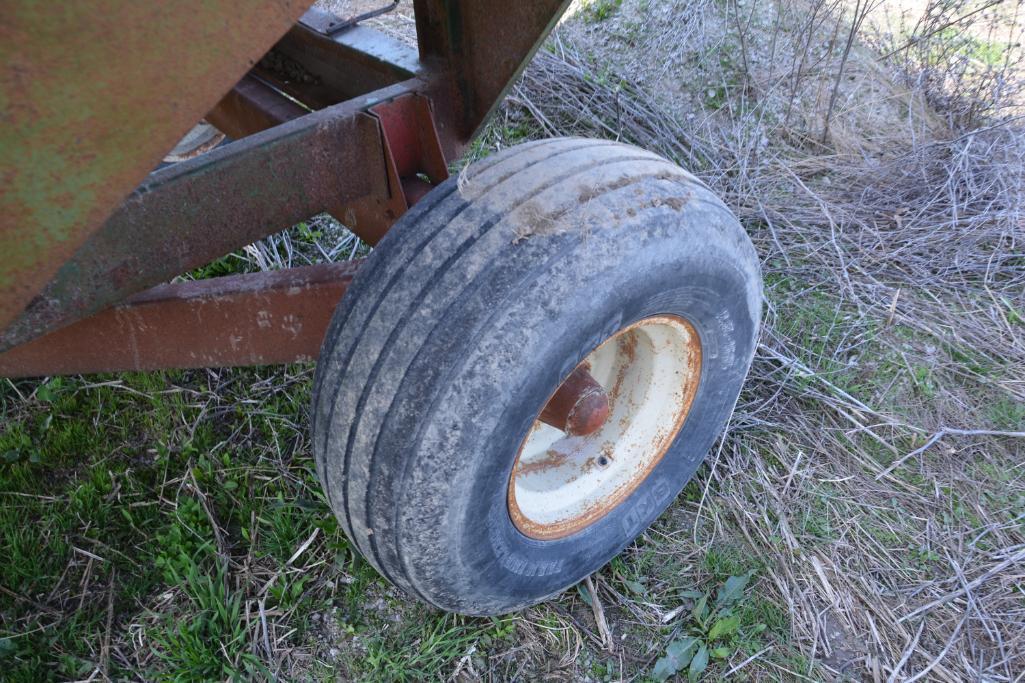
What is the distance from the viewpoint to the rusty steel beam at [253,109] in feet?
7.74

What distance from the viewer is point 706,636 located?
2160 millimetres

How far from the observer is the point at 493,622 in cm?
215

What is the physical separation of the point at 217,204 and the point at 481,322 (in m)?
0.68

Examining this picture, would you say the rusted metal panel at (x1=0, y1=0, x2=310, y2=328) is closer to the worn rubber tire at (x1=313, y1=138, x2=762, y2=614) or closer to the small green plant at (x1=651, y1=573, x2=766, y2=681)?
the worn rubber tire at (x1=313, y1=138, x2=762, y2=614)

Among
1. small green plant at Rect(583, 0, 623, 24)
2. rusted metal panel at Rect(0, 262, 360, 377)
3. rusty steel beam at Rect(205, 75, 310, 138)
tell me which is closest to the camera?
rusted metal panel at Rect(0, 262, 360, 377)

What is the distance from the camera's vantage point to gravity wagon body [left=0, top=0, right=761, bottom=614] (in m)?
1.57

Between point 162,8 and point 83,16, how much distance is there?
93mm

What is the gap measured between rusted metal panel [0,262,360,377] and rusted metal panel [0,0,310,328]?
81 cm

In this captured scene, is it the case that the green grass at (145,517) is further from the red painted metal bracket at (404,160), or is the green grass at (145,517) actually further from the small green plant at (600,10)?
the small green plant at (600,10)

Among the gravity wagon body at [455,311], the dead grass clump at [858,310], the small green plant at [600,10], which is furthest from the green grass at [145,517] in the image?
the small green plant at [600,10]

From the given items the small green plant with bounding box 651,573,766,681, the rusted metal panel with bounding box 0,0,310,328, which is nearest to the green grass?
the small green plant with bounding box 651,573,766,681

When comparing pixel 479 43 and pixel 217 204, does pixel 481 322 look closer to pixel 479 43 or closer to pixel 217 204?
pixel 217 204

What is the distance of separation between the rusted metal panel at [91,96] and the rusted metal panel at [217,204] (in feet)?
1.91

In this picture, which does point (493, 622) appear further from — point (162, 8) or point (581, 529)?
point (162, 8)
